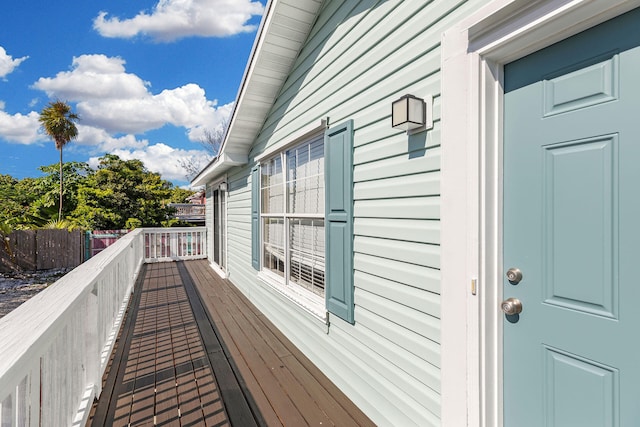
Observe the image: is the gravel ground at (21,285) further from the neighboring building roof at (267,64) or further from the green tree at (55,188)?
the neighboring building roof at (267,64)

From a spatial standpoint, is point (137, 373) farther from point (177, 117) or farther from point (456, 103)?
point (177, 117)

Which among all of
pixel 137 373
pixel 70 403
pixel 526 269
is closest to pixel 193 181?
pixel 137 373

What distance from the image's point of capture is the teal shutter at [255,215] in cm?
438

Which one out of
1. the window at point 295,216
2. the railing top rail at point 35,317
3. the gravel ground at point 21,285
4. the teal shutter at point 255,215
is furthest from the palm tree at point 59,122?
the railing top rail at point 35,317

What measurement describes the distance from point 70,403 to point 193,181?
7211 mm

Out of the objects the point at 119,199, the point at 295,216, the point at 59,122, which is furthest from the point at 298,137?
the point at 59,122

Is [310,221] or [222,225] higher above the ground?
[310,221]

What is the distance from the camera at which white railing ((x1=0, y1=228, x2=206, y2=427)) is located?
1.01 meters

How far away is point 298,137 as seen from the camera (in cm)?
317

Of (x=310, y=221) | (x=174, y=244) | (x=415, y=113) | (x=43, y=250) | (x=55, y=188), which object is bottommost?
(x=43, y=250)

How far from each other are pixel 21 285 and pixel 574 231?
1193cm

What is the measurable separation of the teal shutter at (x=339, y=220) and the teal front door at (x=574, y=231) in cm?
115

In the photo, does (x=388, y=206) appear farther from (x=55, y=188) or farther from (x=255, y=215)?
(x=55, y=188)

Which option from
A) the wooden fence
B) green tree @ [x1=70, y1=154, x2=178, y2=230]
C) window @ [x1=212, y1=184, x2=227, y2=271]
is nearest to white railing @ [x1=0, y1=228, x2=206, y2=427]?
window @ [x1=212, y1=184, x2=227, y2=271]
